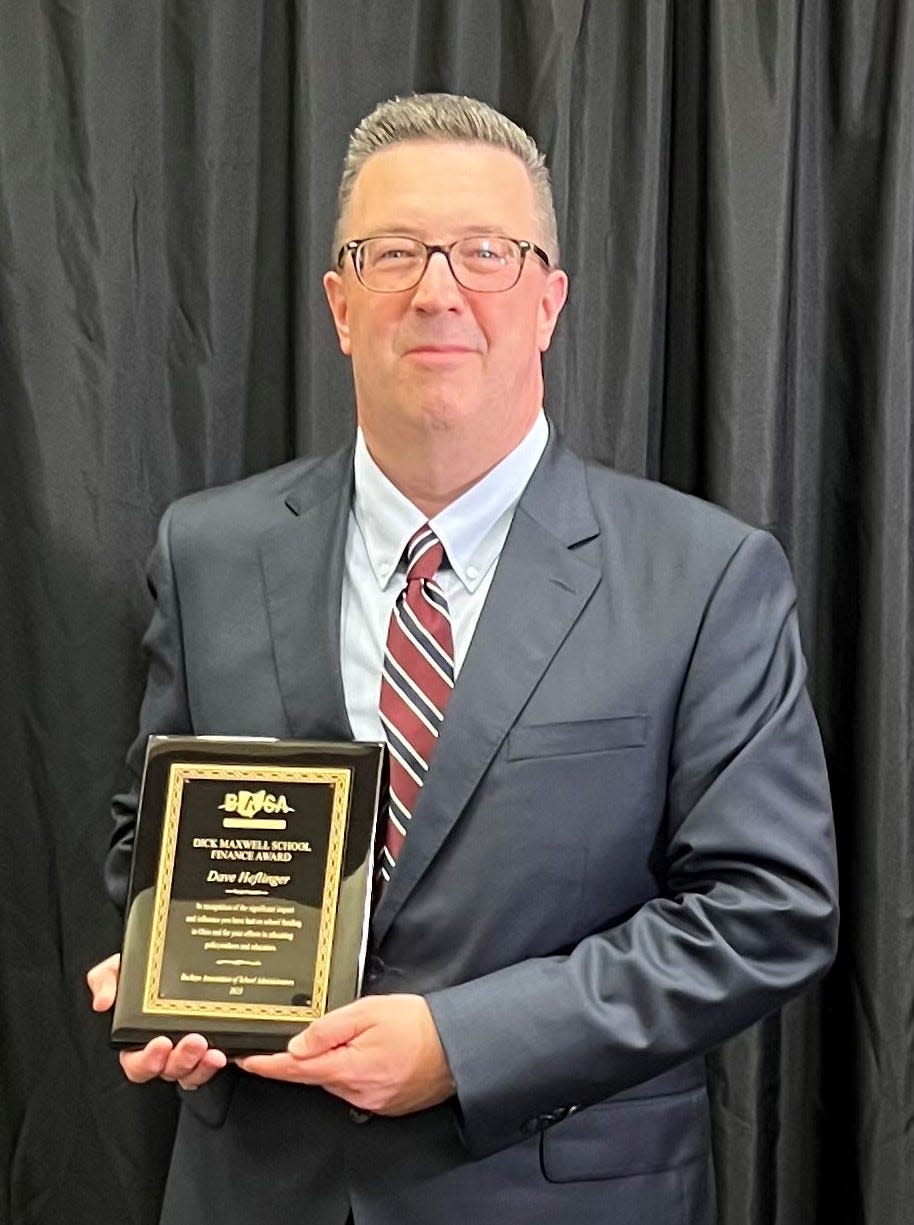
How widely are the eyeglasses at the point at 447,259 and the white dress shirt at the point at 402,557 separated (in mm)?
170

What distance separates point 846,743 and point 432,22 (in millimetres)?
1098

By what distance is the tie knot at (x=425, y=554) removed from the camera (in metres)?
1.48

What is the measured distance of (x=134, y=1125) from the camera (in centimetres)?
210

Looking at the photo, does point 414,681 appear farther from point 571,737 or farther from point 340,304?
point 340,304

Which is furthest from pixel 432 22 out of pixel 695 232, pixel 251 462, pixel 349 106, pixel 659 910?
pixel 659 910

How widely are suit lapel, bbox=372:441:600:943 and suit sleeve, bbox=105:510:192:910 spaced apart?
13.3 inches

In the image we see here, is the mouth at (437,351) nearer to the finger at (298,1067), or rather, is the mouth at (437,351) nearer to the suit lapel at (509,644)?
the suit lapel at (509,644)

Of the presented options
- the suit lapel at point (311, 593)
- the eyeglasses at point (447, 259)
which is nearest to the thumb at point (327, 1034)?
the suit lapel at point (311, 593)

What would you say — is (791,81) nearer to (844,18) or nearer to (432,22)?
(844,18)

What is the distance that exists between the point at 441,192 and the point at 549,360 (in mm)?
604

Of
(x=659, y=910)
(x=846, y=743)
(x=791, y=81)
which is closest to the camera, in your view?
(x=659, y=910)

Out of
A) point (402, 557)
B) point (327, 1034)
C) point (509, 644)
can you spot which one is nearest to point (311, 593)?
point (402, 557)

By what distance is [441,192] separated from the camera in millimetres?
1422

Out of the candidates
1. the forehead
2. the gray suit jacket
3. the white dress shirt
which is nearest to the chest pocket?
the gray suit jacket
